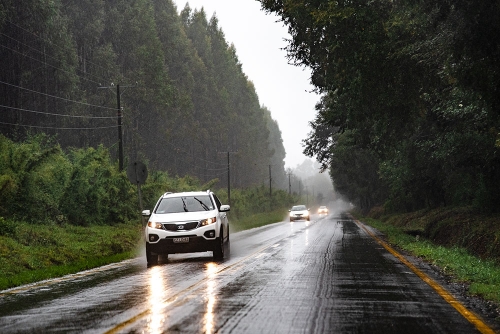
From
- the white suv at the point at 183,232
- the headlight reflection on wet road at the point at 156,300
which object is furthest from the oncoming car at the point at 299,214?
the headlight reflection on wet road at the point at 156,300

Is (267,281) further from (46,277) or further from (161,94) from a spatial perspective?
(161,94)

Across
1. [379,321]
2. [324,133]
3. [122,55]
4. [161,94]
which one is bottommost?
[379,321]

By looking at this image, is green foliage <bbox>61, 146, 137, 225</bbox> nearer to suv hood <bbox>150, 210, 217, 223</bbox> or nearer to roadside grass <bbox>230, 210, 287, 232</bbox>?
roadside grass <bbox>230, 210, 287, 232</bbox>

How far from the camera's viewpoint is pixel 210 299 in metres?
10.5

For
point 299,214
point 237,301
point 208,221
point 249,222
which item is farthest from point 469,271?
point 299,214

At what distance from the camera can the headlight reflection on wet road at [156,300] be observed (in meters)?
8.13

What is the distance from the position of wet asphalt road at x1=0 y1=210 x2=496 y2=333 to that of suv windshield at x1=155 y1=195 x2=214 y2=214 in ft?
9.23

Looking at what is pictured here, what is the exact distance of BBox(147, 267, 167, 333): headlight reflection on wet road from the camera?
813 centimetres

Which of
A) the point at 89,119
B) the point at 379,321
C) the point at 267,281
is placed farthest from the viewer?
the point at 89,119

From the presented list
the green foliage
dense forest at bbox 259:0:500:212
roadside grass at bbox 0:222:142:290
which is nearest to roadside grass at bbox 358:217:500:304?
dense forest at bbox 259:0:500:212

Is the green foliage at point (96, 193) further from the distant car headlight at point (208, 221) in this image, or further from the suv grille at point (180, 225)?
the distant car headlight at point (208, 221)

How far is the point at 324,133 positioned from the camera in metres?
62.9

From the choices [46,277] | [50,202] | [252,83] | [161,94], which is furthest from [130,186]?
[252,83]

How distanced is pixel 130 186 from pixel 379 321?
30377mm
